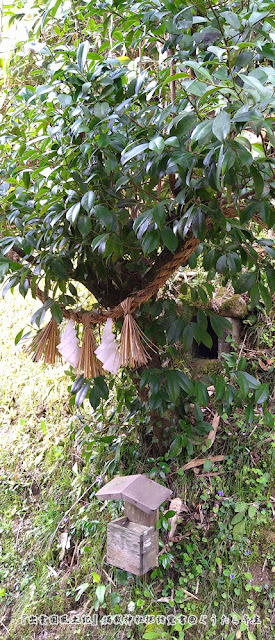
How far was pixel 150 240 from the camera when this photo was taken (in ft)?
4.25

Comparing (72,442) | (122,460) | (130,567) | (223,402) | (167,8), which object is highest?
(167,8)

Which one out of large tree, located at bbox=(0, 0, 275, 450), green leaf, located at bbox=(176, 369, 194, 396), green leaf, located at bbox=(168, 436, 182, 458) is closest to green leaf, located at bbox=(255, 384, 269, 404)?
large tree, located at bbox=(0, 0, 275, 450)

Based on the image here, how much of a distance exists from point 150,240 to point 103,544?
1347 millimetres

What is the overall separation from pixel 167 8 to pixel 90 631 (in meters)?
2.00

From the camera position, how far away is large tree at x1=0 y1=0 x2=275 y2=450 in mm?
1001

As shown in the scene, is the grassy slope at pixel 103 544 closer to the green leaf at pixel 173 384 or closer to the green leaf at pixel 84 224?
the green leaf at pixel 173 384

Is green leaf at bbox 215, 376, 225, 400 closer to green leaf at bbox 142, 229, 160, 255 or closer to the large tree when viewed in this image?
the large tree

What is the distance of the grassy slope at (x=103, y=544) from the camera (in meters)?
1.82

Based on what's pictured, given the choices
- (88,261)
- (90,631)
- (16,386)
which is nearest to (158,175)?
(88,261)

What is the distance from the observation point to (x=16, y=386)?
10.0ft

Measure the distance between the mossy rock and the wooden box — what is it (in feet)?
3.59

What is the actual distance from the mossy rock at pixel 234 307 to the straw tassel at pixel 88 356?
0.89 m

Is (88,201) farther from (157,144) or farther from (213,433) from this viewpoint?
(213,433)

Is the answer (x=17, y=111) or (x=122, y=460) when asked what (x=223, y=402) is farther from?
(x=17, y=111)
